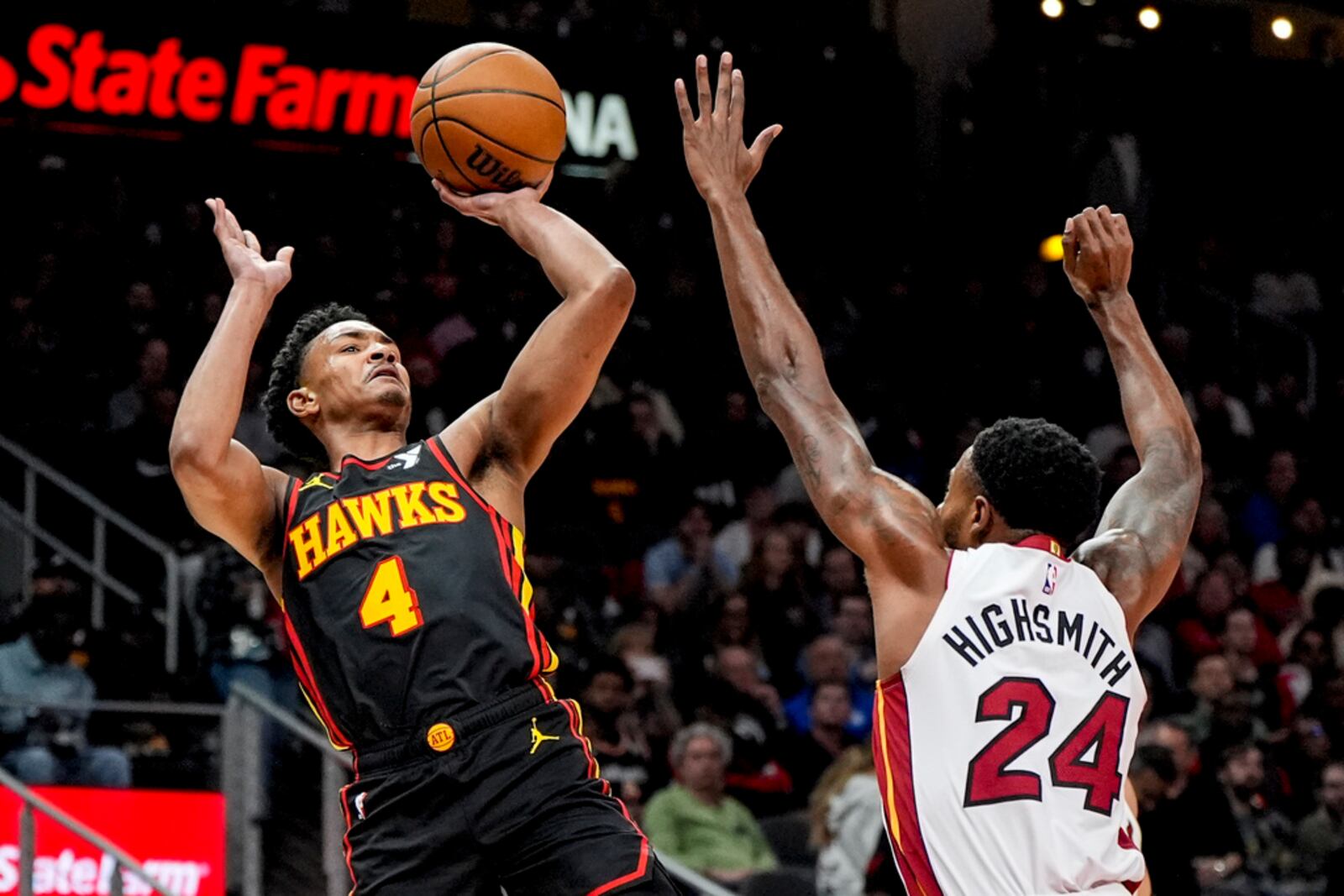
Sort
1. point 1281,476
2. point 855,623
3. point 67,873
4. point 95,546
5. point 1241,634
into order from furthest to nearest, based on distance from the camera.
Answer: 1. point 1281,476
2. point 1241,634
3. point 855,623
4. point 95,546
5. point 67,873

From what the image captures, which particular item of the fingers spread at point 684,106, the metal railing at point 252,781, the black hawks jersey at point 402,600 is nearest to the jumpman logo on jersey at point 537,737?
the black hawks jersey at point 402,600

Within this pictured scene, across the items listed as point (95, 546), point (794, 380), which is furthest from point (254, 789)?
point (794, 380)

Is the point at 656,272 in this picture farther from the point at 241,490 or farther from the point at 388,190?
the point at 241,490

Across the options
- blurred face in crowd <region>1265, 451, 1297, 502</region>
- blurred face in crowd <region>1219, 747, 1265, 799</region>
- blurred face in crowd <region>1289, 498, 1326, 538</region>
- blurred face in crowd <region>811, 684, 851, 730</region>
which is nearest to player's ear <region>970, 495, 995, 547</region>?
blurred face in crowd <region>811, 684, 851, 730</region>

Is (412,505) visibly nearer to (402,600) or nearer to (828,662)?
(402,600)

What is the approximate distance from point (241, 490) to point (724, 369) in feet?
32.1

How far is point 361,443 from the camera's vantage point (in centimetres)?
443

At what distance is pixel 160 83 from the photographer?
12852 mm

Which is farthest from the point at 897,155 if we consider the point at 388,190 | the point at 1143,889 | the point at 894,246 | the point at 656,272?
the point at 1143,889

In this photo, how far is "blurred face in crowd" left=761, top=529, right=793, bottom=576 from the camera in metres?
11.1

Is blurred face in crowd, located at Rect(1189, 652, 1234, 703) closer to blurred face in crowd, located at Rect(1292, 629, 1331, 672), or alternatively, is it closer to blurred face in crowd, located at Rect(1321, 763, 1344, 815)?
blurred face in crowd, located at Rect(1321, 763, 1344, 815)

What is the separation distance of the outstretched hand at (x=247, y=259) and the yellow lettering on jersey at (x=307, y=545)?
20.2 inches

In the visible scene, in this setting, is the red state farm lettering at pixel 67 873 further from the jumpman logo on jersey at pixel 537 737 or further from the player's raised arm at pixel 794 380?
the player's raised arm at pixel 794 380

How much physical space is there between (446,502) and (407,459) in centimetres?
17
